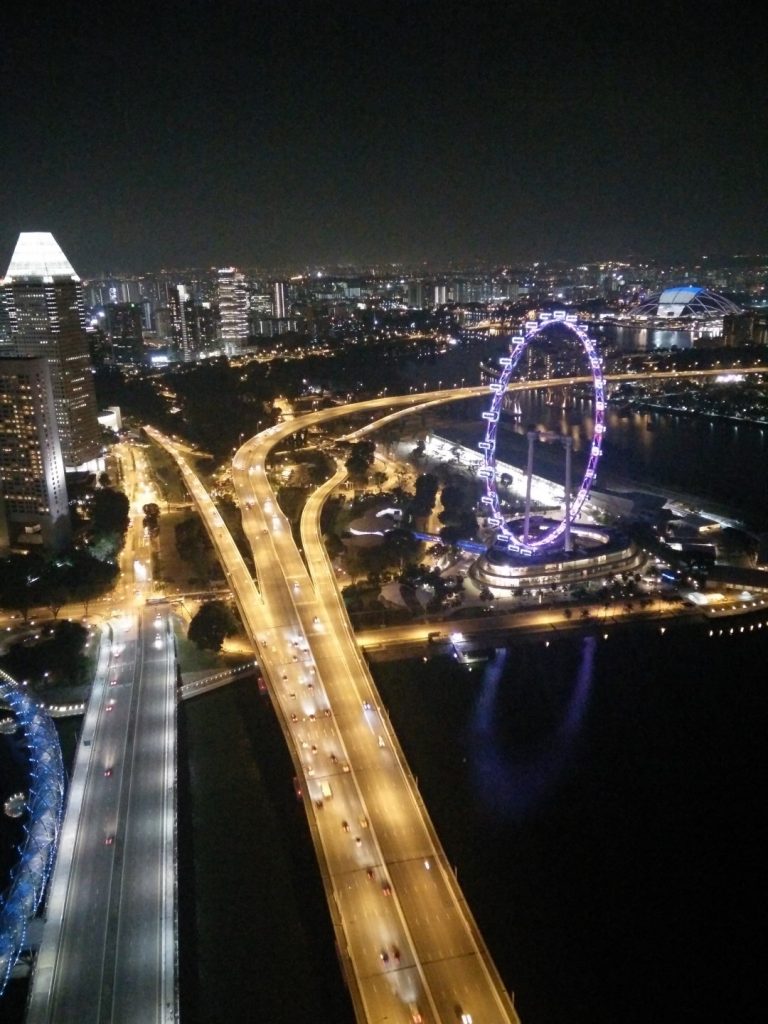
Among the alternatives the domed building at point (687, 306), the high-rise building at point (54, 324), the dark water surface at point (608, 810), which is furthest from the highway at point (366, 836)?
the domed building at point (687, 306)

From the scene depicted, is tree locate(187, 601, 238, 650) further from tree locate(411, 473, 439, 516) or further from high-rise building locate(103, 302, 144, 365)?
high-rise building locate(103, 302, 144, 365)

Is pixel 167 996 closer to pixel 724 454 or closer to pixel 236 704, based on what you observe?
pixel 236 704

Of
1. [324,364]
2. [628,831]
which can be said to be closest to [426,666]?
[628,831]

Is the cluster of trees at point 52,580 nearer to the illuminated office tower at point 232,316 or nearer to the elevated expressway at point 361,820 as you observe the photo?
the elevated expressway at point 361,820

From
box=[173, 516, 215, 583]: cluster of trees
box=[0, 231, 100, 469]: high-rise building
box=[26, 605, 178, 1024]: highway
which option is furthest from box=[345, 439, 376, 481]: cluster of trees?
box=[26, 605, 178, 1024]: highway

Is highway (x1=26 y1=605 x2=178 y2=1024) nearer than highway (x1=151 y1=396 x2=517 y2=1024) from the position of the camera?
No

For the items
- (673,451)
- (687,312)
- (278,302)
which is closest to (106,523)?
(673,451)
